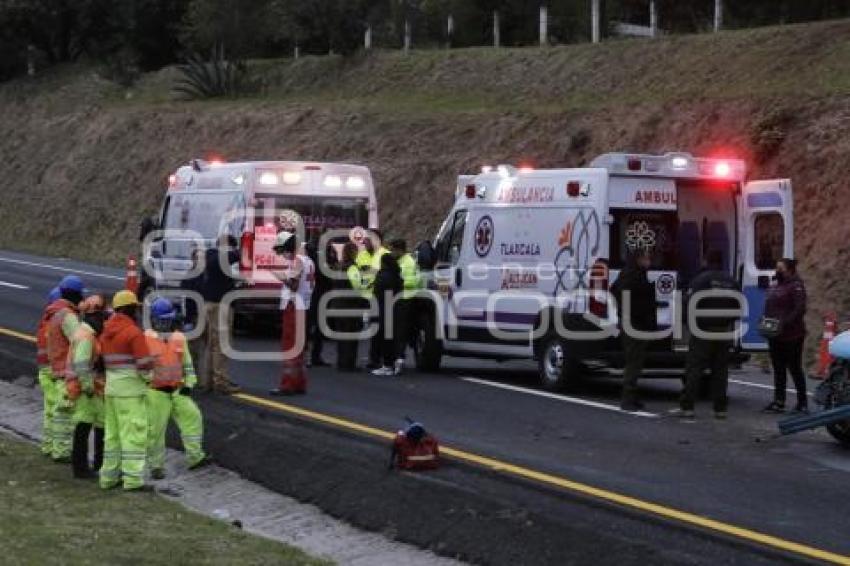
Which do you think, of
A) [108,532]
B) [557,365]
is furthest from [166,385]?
[557,365]

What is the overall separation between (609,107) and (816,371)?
1429 centimetres

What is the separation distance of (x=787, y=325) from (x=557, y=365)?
2.68 metres

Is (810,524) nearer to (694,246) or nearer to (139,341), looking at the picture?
(139,341)

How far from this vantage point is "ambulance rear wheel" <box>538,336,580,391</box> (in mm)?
16344

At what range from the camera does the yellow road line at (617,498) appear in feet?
29.3

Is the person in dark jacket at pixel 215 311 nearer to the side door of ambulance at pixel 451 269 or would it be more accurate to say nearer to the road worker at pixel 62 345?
the road worker at pixel 62 345

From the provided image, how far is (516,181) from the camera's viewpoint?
17.3 m

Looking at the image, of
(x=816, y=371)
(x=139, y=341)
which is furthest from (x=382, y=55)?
(x=139, y=341)

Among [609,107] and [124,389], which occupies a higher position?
[609,107]

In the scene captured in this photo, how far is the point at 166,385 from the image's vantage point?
1264cm

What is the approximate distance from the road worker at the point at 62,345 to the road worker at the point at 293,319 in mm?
3125

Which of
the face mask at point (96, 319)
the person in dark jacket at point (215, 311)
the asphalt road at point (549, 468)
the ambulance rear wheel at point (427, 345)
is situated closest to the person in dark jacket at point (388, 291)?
the ambulance rear wheel at point (427, 345)

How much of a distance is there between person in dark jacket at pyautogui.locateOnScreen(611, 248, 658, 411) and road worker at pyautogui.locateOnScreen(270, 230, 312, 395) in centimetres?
356

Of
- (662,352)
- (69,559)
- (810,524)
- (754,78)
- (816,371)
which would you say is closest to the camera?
(69,559)
